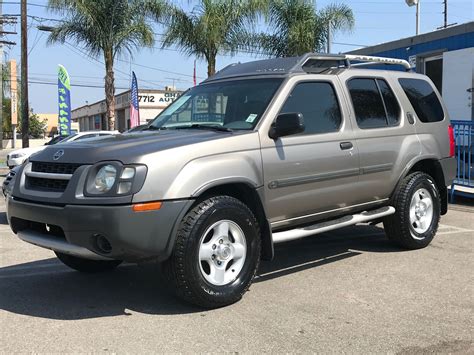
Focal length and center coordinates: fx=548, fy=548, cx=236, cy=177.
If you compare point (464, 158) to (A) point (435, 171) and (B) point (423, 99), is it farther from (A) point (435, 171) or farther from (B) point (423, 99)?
(B) point (423, 99)

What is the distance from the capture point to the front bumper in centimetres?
392

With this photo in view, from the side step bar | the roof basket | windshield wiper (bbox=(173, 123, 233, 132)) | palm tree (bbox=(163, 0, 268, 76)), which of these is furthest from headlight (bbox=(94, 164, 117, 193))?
palm tree (bbox=(163, 0, 268, 76))

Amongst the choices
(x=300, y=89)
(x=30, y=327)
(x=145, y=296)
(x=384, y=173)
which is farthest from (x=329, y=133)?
(x=30, y=327)

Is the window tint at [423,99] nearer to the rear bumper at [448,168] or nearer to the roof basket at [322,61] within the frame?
the rear bumper at [448,168]

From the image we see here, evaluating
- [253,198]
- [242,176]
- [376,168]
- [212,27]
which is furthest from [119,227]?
[212,27]

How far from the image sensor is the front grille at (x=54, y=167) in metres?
4.25

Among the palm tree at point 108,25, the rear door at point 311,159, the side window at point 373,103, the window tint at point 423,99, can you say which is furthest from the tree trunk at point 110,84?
the rear door at point 311,159

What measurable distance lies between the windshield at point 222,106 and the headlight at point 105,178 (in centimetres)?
125

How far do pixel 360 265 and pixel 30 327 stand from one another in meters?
3.30

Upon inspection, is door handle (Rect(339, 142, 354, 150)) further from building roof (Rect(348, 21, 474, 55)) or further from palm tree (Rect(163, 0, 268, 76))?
palm tree (Rect(163, 0, 268, 76))

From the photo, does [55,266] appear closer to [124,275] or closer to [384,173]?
[124,275]

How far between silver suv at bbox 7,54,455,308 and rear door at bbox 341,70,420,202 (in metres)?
0.02

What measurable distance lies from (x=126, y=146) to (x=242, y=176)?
969mm

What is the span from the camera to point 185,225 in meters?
4.18
